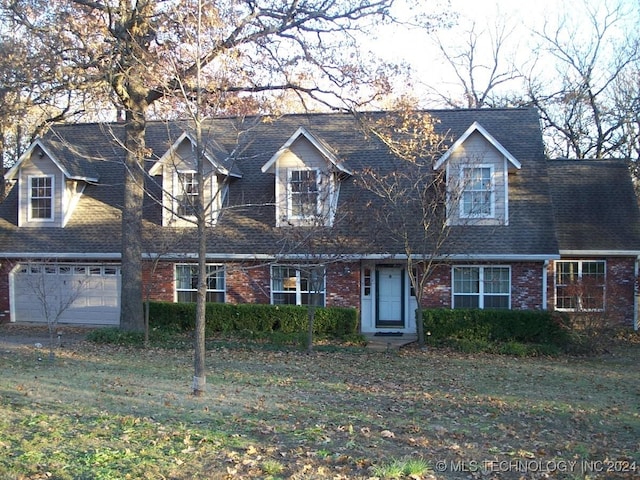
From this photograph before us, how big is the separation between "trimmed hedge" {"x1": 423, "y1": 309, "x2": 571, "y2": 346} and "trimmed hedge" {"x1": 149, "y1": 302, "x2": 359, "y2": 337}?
8.01 feet

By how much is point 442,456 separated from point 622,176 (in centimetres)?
1919

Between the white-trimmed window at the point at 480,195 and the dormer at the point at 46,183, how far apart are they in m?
13.2

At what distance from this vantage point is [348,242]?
18297 mm

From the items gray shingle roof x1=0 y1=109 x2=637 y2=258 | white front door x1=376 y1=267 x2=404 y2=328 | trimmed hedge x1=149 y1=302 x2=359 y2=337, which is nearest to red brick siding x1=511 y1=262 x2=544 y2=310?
gray shingle roof x1=0 y1=109 x2=637 y2=258

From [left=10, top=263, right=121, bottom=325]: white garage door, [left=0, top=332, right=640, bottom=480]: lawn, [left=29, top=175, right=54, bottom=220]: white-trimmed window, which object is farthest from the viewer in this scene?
[left=29, top=175, right=54, bottom=220]: white-trimmed window

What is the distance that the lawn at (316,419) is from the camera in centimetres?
662

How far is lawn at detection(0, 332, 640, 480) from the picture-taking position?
6621 mm

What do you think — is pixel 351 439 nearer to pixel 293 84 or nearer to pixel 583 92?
pixel 293 84

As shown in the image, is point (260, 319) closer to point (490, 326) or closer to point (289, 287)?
point (289, 287)

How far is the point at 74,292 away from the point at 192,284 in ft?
13.6

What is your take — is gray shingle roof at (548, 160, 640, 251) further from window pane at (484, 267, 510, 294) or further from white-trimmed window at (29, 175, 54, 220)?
white-trimmed window at (29, 175, 54, 220)

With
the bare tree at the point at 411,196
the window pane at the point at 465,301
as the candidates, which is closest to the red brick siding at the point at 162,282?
the bare tree at the point at 411,196

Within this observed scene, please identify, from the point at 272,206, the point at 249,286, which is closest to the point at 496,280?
the point at 272,206

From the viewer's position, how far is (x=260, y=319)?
1981 cm
